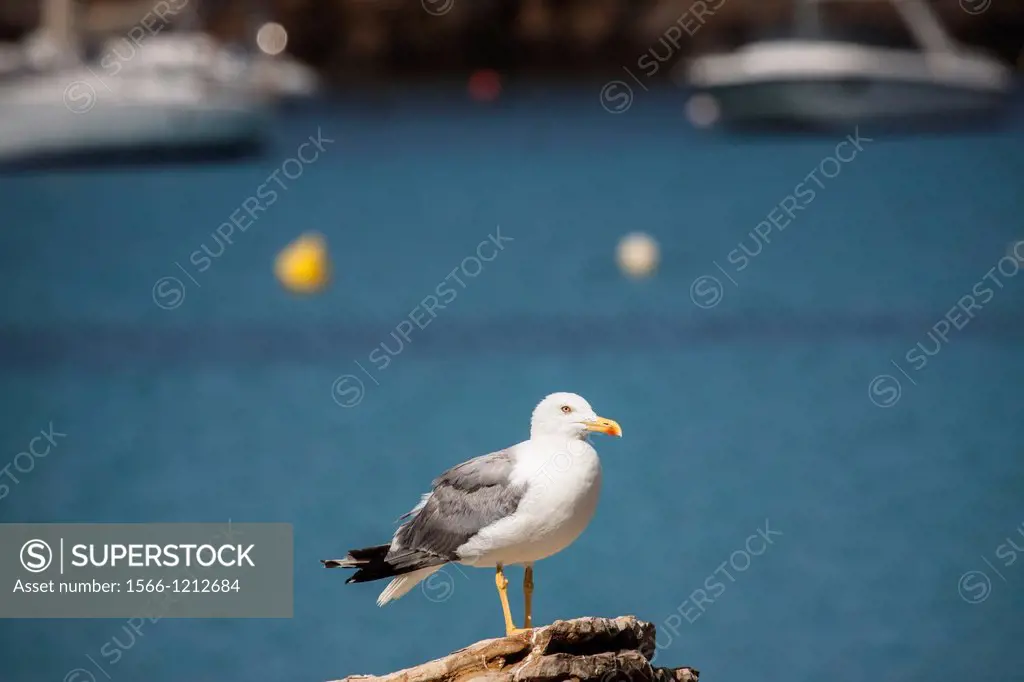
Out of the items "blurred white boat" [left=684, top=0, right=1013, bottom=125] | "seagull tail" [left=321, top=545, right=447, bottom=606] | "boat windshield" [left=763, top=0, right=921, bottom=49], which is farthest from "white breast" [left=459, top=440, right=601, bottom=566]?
"boat windshield" [left=763, top=0, right=921, bottom=49]

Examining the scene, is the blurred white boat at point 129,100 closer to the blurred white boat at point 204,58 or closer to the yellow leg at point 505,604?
the blurred white boat at point 204,58

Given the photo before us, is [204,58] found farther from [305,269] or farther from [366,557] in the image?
[366,557]

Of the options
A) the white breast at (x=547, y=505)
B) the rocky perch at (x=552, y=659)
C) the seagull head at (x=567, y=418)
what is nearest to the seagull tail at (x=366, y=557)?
the white breast at (x=547, y=505)

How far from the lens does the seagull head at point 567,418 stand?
8367 millimetres

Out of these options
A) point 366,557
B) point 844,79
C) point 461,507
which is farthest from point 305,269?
point 461,507

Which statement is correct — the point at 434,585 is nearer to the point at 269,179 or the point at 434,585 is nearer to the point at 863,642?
the point at 863,642

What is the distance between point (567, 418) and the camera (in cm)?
842

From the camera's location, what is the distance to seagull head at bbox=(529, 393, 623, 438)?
8367 millimetres

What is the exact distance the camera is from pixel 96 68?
140 feet

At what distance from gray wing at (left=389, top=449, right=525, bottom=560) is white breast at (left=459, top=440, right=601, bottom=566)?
69 mm

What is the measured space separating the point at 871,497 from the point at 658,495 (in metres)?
2.73

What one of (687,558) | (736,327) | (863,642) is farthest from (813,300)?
(863,642)

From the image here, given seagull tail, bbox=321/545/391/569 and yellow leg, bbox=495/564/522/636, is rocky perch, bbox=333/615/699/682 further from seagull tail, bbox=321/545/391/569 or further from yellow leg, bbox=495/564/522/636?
seagull tail, bbox=321/545/391/569

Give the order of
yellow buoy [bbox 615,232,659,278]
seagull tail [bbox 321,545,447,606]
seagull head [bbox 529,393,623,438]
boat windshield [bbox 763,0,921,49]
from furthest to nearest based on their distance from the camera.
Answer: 1. boat windshield [bbox 763,0,921,49]
2. yellow buoy [bbox 615,232,659,278]
3. seagull tail [bbox 321,545,447,606]
4. seagull head [bbox 529,393,623,438]
